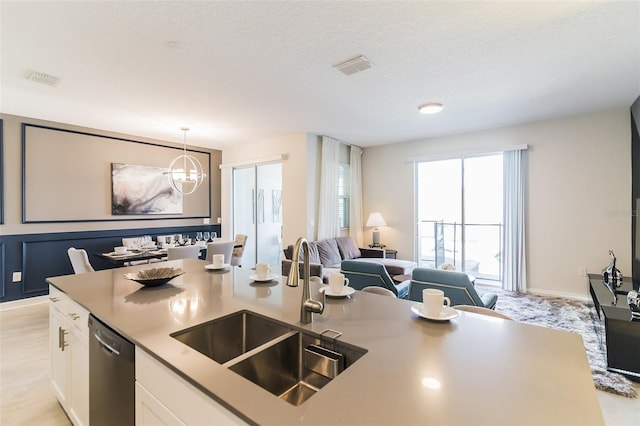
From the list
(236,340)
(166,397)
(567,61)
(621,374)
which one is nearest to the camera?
(166,397)

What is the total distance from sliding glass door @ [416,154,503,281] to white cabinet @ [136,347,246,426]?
17.0ft

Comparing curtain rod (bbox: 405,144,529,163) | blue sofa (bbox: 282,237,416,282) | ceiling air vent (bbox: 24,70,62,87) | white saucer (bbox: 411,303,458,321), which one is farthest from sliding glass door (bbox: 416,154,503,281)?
ceiling air vent (bbox: 24,70,62,87)

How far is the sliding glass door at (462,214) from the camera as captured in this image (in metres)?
5.14

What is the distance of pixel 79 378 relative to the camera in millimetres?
1635

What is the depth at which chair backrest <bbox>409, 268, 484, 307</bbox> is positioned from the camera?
2.37m

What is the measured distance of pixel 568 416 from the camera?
70 centimetres

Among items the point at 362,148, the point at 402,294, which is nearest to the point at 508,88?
the point at 402,294

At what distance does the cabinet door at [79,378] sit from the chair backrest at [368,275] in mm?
2293

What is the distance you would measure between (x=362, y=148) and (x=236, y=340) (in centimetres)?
574

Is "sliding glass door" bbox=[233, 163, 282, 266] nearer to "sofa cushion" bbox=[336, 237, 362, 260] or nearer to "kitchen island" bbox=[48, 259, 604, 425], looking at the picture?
"sofa cushion" bbox=[336, 237, 362, 260]

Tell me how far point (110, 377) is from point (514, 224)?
543 cm

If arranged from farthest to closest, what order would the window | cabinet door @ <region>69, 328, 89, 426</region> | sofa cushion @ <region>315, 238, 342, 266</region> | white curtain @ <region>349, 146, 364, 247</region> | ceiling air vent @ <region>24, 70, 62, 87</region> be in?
white curtain @ <region>349, 146, 364, 247</region>
the window
sofa cushion @ <region>315, 238, 342, 266</region>
ceiling air vent @ <region>24, 70, 62, 87</region>
cabinet door @ <region>69, 328, 89, 426</region>

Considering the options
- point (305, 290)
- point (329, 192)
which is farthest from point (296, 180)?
point (305, 290)

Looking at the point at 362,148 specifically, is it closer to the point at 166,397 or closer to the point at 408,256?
the point at 408,256
